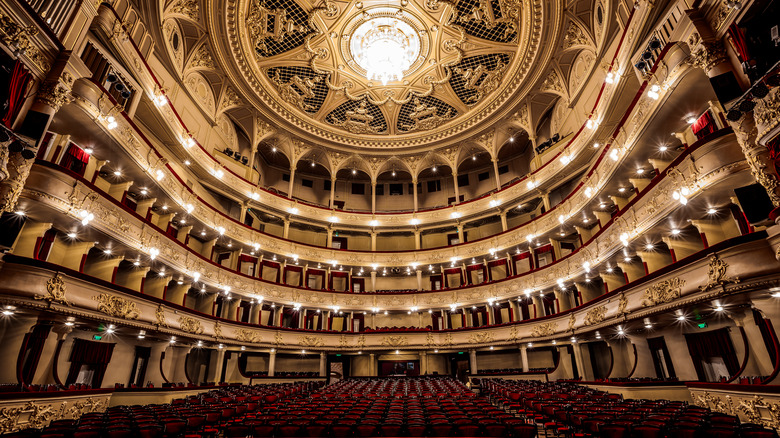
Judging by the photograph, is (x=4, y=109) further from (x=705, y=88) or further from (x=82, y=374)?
(x=705, y=88)

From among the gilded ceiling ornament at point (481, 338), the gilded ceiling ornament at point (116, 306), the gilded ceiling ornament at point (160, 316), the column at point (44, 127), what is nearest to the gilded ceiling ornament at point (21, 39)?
the column at point (44, 127)

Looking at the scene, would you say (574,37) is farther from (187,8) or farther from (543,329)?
(187,8)

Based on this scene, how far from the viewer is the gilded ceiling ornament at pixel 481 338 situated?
21281 mm

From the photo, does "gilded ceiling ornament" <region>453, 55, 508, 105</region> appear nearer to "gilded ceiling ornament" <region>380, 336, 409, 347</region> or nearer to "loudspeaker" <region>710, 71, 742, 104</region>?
"loudspeaker" <region>710, 71, 742, 104</region>

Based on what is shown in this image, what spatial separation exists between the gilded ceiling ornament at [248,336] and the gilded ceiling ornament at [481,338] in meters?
12.4

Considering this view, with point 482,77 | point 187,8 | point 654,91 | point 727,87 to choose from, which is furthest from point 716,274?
point 187,8

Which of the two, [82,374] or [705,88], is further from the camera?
[82,374]

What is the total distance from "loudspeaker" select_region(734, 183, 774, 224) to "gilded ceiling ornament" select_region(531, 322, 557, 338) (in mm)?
11885

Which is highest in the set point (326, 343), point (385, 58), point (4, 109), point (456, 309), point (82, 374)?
point (385, 58)

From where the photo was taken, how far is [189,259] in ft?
55.6

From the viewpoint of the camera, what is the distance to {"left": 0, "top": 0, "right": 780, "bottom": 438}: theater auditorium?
7.70m

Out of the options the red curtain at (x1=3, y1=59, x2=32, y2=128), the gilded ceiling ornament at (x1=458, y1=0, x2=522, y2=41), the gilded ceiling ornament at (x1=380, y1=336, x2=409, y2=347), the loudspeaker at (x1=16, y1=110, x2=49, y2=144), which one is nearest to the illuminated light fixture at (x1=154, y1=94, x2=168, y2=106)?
the red curtain at (x1=3, y1=59, x2=32, y2=128)

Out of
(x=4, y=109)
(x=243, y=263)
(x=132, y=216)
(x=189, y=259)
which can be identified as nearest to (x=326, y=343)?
(x=243, y=263)

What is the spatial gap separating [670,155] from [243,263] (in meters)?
23.4
